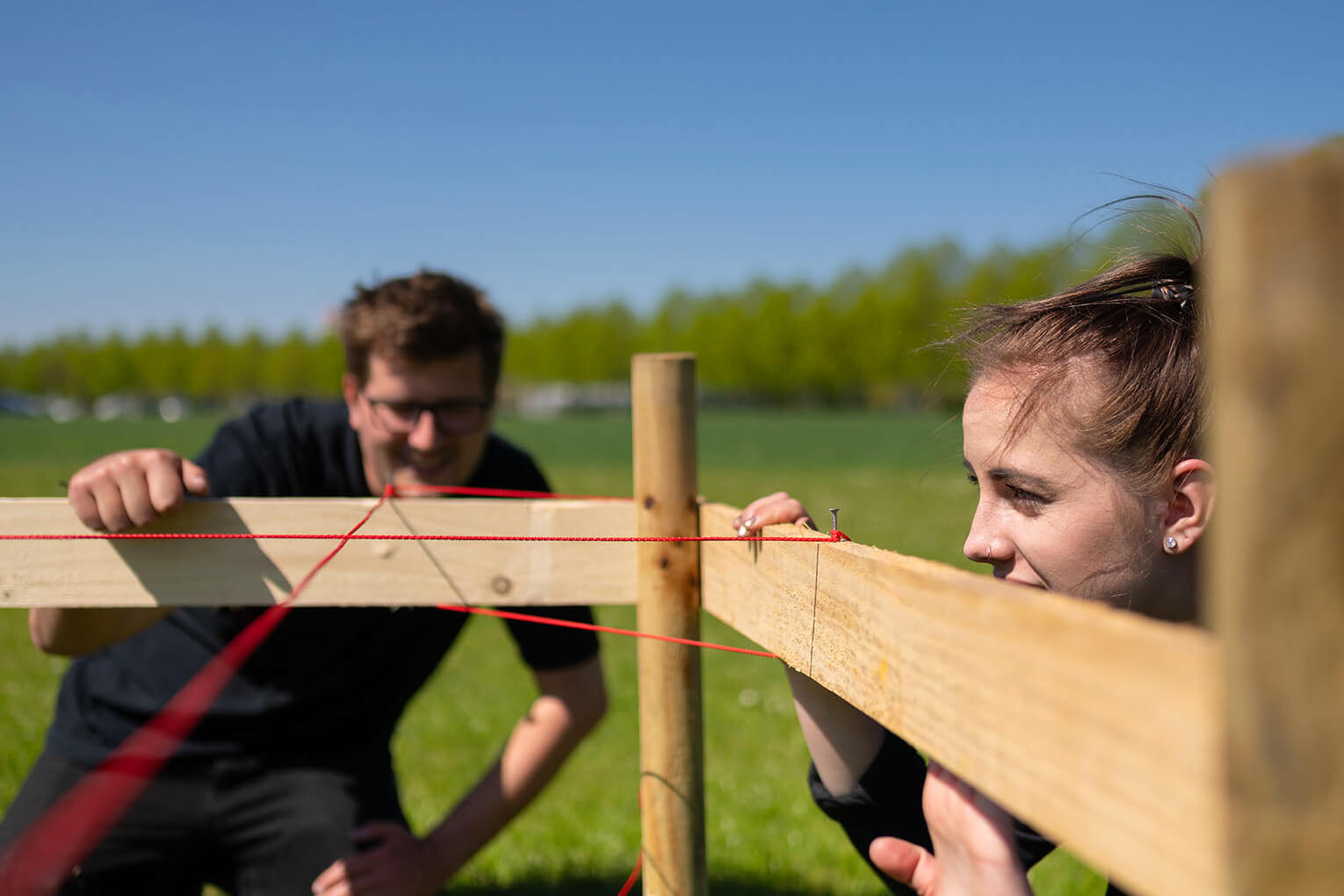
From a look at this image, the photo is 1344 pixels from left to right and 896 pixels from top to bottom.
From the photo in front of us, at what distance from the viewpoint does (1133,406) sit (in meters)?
1.67

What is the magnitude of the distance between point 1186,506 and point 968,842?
71 centimetres

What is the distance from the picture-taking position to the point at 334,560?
2.04 m

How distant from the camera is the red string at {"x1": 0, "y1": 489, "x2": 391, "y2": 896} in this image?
8.70 feet

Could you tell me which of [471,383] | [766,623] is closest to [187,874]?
[471,383]

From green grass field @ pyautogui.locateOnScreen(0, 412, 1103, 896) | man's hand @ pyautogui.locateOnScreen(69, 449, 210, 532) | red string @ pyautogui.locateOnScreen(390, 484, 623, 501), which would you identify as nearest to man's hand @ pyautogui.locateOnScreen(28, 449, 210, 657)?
man's hand @ pyautogui.locateOnScreen(69, 449, 210, 532)

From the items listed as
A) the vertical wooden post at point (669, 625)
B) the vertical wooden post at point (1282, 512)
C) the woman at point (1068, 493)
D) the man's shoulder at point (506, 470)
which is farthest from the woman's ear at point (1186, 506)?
the man's shoulder at point (506, 470)

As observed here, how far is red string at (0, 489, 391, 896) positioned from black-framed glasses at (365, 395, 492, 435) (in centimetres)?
62

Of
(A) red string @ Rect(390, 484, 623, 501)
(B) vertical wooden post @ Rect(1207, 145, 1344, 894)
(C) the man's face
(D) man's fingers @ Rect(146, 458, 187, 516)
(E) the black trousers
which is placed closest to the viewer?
(B) vertical wooden post @ Rect(1207, 145, 1344, 894)

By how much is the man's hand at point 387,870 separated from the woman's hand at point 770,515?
58.9 inches

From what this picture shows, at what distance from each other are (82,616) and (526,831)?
8.41 ft

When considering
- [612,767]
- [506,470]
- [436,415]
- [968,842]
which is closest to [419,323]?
[436,415]

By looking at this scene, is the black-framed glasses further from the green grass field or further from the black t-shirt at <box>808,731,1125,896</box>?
the black t-shirt at <box>808,731,1125,896</box>

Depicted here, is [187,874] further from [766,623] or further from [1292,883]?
[1292,883]

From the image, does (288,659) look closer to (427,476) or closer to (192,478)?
(427,476)
